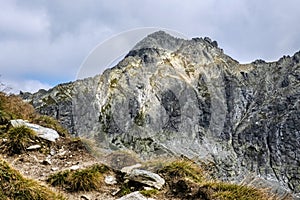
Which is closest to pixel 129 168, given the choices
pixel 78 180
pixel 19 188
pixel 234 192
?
pixel 78 180

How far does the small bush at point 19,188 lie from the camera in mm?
7062

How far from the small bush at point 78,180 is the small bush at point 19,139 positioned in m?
2.05

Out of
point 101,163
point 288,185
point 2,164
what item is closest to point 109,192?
point 101,163

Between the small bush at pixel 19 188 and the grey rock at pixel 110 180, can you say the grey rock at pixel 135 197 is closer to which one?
the small bush at pixel 19 188

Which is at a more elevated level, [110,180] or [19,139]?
[19,139]

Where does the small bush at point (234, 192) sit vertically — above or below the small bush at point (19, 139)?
below

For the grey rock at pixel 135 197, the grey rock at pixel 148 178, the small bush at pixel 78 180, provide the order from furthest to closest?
the grey rock at pixel 148 178, the small bush at pixel 78 180, the grey rock at pixel 135 197

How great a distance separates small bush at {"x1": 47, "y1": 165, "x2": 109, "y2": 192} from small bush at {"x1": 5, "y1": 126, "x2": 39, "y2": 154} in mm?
2046

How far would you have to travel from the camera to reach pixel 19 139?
11.1 metres

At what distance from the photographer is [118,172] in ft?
33.4

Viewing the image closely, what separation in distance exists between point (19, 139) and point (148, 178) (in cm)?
424

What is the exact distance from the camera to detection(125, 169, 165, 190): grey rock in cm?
909

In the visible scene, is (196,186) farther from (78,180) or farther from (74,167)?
(74,167)

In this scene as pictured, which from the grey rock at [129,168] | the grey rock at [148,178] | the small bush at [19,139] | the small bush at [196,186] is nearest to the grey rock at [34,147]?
the small bush at [19,139]
